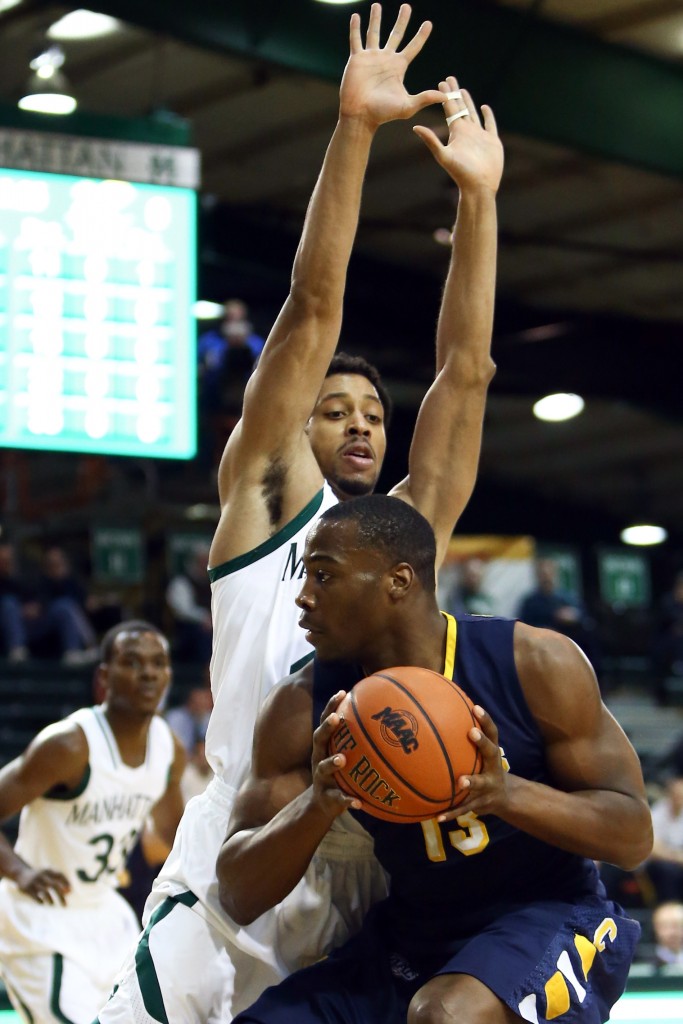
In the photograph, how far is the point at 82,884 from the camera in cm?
600

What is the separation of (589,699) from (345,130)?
5.00 feet

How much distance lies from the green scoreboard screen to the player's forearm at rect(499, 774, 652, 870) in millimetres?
4569

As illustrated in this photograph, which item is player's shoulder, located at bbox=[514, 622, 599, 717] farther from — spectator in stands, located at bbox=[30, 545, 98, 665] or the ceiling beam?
spectator in stands, located at bbox=[30, 545, 98, 665]

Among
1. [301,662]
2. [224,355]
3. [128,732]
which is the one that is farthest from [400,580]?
[224,355]

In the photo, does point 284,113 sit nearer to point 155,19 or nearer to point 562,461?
point 155,19

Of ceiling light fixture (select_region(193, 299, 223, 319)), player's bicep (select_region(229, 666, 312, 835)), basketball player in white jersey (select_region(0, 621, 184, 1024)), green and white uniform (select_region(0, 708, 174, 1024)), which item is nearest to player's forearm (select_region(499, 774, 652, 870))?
player's bicep (select_region(229, 666, 312, 835))

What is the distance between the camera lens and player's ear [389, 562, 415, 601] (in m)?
3.27

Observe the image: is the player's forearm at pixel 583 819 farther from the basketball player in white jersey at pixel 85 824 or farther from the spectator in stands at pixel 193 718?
the spectator in stands at pixel 193 718

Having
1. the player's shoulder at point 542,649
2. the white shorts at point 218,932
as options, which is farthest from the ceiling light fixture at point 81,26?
the player's shoulder at point 542,649

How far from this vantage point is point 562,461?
2302 centimetres

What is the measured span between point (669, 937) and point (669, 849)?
1.56m

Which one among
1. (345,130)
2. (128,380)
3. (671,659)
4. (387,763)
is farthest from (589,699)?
(671,659)

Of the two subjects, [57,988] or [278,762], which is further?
[57,988]

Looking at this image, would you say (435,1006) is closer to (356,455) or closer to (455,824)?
(455,824)
